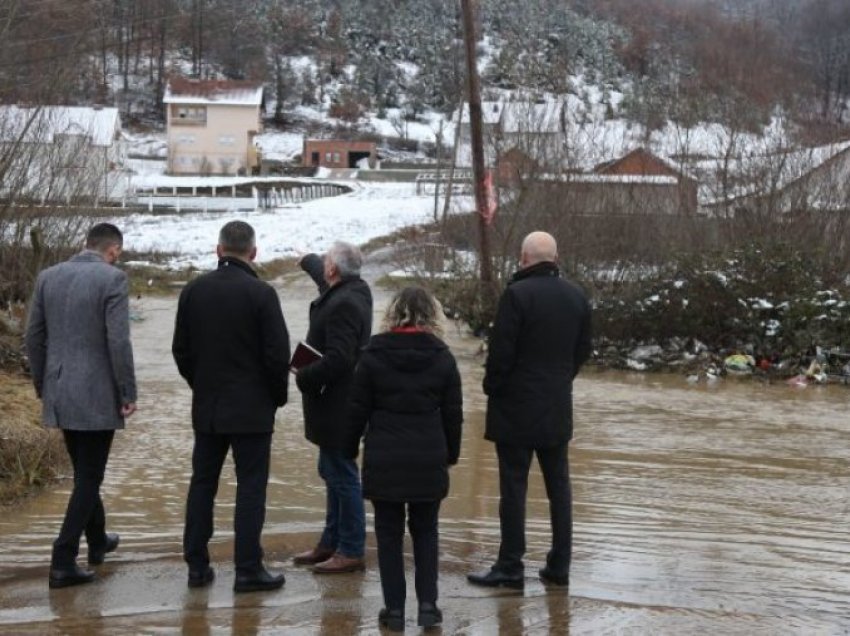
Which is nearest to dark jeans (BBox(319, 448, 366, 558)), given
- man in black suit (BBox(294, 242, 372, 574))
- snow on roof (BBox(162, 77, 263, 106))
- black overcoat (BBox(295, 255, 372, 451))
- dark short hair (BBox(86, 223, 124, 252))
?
man in black suit (BBox(294, 242, 372, 574))

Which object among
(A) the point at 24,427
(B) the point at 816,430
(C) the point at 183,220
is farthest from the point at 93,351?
(C) the point at 183,220

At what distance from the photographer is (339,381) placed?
6.65 m

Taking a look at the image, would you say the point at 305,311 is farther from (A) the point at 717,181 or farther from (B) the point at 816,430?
(B) the point at 816,430

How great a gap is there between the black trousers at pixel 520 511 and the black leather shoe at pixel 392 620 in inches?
35.7

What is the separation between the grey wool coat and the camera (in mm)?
6438

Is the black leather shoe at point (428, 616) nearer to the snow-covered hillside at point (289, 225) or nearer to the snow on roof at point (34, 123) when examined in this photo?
the snow on roof at point (34, 123)

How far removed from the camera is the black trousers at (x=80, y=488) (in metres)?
6.39

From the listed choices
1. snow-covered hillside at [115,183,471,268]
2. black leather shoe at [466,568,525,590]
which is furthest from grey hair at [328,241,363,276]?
snow-covered hillside at [115,183,471,268]

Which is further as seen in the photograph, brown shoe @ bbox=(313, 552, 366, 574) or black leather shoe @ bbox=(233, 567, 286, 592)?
brown shoe @ bbox=(313, 552, 366, 574)

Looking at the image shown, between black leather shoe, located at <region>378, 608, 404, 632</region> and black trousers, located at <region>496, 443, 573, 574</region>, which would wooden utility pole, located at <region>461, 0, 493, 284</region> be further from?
black leather shoe, located at <region>378, 608, 404, 632</region>

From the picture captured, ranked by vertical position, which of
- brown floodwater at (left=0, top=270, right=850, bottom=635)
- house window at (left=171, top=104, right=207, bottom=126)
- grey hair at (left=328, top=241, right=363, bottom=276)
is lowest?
brown floodwater at (left=0, top=270, right=850, bottom=635)

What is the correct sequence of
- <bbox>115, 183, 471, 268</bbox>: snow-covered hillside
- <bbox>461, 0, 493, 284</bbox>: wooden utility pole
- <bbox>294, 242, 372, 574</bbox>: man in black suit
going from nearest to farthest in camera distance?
<bbox>294, 242, 372, 574</bbox>: man in black suit < <bbox>461, 0, 493, 284</bbox>: wooden utility pole < <bbox>115, 183, 471, 268</bbox>: snow-covered hillside

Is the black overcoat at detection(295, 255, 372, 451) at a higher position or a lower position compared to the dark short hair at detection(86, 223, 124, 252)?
lower

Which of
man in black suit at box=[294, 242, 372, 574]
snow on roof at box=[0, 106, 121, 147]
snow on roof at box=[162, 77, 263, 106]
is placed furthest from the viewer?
snow on roof at box=[162, 77, 263, 106]
